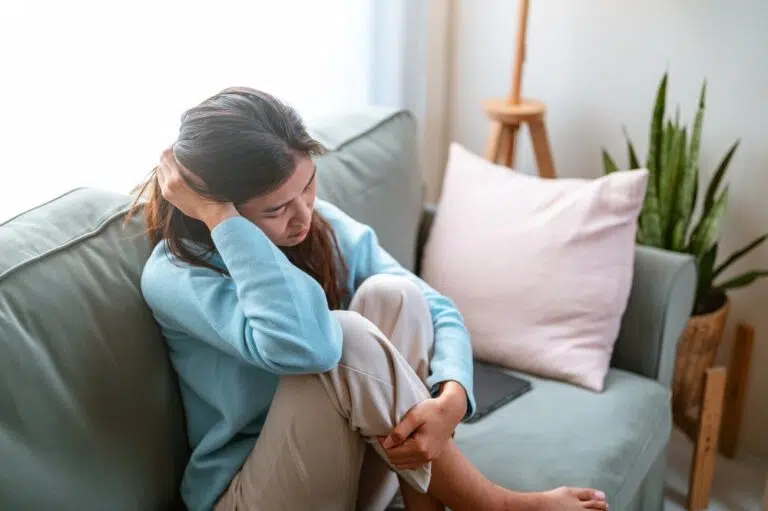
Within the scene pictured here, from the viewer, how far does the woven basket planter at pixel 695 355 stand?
6.63ft

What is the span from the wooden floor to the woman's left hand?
3.50ft

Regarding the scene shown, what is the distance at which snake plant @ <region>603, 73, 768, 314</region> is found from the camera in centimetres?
199

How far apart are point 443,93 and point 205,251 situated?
1.48 metres

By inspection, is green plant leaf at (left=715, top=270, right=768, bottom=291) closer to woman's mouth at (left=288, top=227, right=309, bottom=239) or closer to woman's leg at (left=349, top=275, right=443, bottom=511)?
A: woman's leg at (left=349, top=275, right=443, bottom=511)

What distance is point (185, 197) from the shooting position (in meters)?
1.19

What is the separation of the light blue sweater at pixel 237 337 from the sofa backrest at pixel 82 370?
0.04m

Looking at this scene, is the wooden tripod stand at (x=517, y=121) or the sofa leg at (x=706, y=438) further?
the wooden tripod stand at (x=517, y=121)

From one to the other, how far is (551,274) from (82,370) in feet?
3.16

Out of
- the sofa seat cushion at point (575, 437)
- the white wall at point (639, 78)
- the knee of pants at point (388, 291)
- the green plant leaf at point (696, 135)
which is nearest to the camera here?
the knee of pants at point (388, 291)

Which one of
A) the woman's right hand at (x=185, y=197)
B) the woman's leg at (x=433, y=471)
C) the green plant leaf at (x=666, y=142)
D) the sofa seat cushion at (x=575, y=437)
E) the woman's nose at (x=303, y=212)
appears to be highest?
the woman's right hand at (x=185, y=197)

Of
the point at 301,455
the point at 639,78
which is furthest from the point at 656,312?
the point at 301,455

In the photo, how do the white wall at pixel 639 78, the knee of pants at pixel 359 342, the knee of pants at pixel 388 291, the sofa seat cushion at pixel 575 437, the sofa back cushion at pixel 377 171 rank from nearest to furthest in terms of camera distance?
1. the knee of pants at pixel 359 342
2. the knee of pants at pixel 388 291
3. the sofa seat cushion at pixel 575 437
4. the sofa back cushion at pixel 377 171
5. the white wall at pixel 639 78

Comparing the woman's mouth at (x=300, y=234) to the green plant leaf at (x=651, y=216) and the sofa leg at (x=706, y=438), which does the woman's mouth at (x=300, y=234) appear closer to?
the green plant leaf at (x=651, y=216)

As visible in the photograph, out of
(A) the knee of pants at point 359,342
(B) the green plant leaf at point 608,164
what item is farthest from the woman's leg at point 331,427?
(B) the green plant leaf at point 608,164
